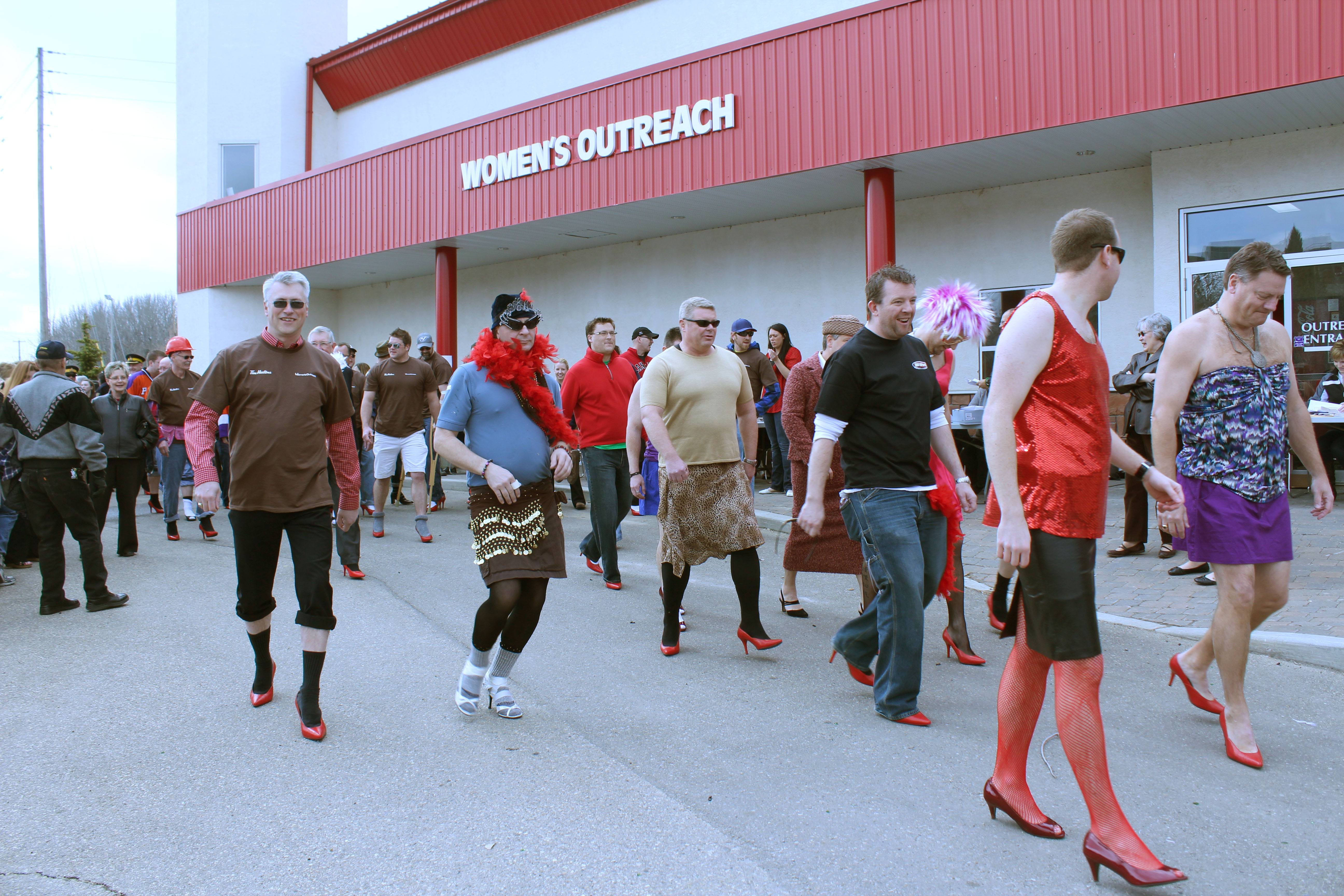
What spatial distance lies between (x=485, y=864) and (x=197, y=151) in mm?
25377

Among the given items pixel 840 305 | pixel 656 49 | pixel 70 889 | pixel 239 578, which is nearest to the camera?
pixel 70 889

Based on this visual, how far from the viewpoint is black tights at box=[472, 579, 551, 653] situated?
433 cm

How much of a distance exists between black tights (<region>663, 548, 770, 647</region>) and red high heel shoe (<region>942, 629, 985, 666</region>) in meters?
1.00

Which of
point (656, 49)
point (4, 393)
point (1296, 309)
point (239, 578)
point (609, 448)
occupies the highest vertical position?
point (656, 49)

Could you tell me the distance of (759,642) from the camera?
534cm

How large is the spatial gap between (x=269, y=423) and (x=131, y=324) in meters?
77.0

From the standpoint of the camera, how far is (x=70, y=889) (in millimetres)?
2928

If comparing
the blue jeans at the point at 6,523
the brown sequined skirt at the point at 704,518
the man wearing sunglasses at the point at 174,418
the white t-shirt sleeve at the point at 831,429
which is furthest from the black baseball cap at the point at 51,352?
the white t-shirt sleeve at the point at 831,429

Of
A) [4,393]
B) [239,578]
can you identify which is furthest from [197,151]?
[239,578]

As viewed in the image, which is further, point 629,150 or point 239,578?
point 629,150

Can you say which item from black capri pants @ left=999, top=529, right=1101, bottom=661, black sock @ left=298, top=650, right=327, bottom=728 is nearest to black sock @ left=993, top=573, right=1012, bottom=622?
black capri pants @ left=999, top=529, right=1101, bottom=661

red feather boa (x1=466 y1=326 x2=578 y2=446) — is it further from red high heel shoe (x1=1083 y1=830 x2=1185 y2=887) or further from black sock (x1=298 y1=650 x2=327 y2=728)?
red high heel shoe (x1=1083 y1=830 x2=1185 y2=887)

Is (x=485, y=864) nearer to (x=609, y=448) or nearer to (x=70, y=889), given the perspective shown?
(x=70, y=889)

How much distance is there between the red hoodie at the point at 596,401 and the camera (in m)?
7.32
